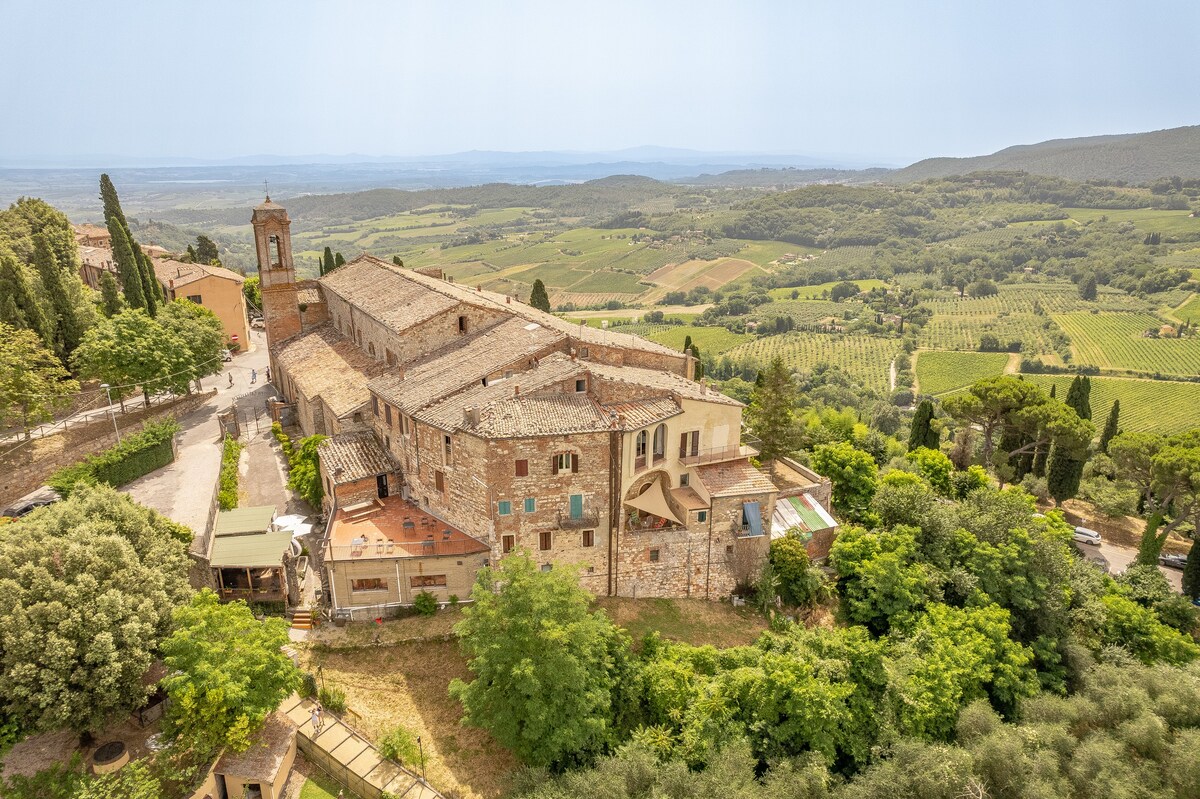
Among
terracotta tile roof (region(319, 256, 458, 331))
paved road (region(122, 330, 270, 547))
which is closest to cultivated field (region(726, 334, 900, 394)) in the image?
terracotta tile roof (region(319, 256, 458, 331))

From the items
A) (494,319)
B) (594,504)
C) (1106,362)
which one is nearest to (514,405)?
(594,504)

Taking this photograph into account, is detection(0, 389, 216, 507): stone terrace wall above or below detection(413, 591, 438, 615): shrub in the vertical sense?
above

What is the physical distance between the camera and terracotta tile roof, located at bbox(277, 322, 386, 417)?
42.8m

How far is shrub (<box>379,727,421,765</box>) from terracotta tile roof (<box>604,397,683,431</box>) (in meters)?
15.5

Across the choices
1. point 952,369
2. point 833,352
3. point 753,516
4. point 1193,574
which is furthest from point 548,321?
point 833,352

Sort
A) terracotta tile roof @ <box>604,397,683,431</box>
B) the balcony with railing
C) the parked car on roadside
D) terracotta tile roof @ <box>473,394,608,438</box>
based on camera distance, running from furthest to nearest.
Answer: the parked car on roadside → the balcony with railing → terracotta tile roof @ <box>604,397,683,431</box> → terracotta tile roof @ <box>473,394,608,438</box>

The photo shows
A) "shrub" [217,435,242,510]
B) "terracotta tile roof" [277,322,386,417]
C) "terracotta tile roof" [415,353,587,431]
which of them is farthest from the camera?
"terracotta tile roof" [277,322,386,417]

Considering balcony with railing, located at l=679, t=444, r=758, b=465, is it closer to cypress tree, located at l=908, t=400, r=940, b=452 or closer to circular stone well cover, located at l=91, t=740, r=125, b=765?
circular stone well cover, located at l=91, t=740, r=125, b=765

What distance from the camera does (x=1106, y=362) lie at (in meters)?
118

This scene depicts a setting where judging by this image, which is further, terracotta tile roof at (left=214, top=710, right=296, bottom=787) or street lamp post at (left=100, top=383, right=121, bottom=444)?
street lamp post at (left=100, top=383, right=121, bottom=444)

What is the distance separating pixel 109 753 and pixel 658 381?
2710cm

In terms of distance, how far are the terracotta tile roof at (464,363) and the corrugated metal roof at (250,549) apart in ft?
27.6

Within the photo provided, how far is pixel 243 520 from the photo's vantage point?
34.4m

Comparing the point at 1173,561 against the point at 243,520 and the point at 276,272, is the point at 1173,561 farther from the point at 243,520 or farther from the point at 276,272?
the point at 276,272
